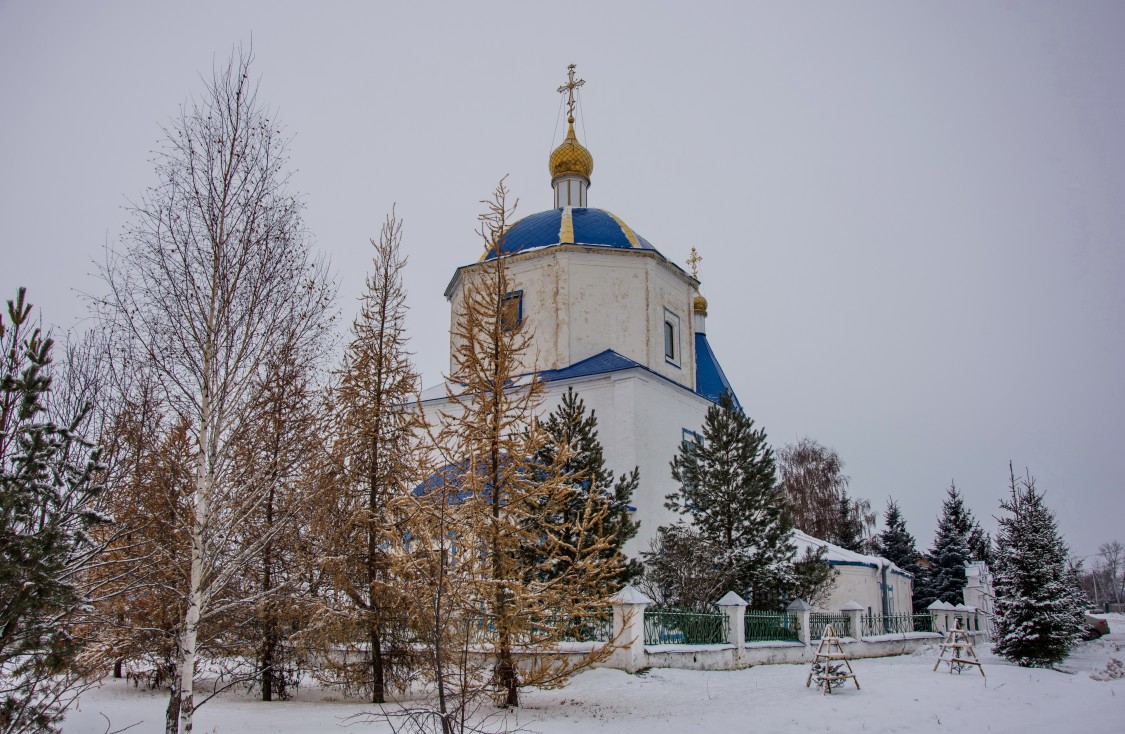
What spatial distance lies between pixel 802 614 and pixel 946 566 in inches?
738

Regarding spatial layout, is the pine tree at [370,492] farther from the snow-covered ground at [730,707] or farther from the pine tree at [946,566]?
the pine tree at [946,566]

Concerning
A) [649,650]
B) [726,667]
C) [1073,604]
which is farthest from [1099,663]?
[649,650]

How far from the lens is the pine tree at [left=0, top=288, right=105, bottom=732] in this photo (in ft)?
18.2

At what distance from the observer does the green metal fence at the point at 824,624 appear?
55.4 feet

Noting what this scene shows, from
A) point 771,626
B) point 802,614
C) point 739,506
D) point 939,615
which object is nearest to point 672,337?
point 739,506

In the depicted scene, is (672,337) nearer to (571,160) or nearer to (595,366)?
(595,366)

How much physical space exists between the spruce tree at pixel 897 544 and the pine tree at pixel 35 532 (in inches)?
1254

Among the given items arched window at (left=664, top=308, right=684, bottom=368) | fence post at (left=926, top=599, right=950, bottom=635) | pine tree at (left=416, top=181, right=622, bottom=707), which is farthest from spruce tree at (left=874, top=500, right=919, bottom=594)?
pine tree at (left=416, top=181, right=622, bottom=707)

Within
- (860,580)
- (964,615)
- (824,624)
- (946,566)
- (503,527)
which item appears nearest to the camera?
(503,527)

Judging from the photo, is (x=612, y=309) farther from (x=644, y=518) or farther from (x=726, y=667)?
(x=726, y=667)

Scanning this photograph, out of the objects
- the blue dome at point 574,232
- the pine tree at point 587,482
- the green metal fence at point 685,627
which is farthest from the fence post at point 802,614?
the blue dome at point 574,232

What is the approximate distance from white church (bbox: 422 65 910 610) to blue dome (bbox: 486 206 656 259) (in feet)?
0.10

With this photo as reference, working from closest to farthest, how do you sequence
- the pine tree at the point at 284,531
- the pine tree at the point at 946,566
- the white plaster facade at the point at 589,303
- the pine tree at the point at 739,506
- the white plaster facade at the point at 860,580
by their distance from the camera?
the pine tree at the point at 284,531 < the pine tree at the point at 739,506 < the white plaster facade at the point at 589,303 < the white plaster facade at the point at 860,580 < the pine tree at the point at 946,566

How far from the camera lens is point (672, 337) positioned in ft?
70.5
